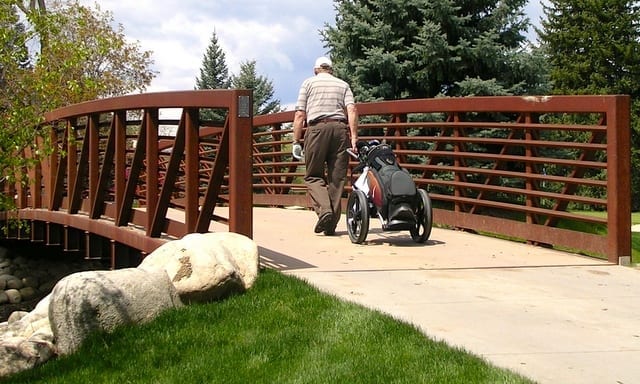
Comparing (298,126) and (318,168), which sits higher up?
(298,126)

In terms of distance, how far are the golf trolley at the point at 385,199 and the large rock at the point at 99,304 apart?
125 inches

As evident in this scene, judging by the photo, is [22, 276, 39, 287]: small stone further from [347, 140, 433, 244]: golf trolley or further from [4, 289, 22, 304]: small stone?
[347, 140, 433, 244]: golf trolley

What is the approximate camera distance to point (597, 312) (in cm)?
560

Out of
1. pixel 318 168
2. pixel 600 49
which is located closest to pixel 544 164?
pixel 318 168

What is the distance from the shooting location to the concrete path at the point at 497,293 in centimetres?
451

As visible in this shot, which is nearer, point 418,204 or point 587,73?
point 418,204

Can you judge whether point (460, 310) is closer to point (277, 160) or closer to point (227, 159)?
point (227, 159)

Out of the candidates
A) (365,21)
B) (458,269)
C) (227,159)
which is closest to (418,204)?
(458,269)

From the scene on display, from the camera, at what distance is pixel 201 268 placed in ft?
19.1

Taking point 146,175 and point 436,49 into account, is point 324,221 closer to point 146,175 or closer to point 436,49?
point 146,175

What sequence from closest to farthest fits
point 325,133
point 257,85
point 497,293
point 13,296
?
1. point 497,293
2. point 325,133
3. point 13,296
4. point 257,85

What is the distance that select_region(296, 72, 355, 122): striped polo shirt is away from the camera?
924cm

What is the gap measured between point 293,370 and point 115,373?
1093 millimetres

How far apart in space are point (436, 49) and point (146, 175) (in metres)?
7.66
